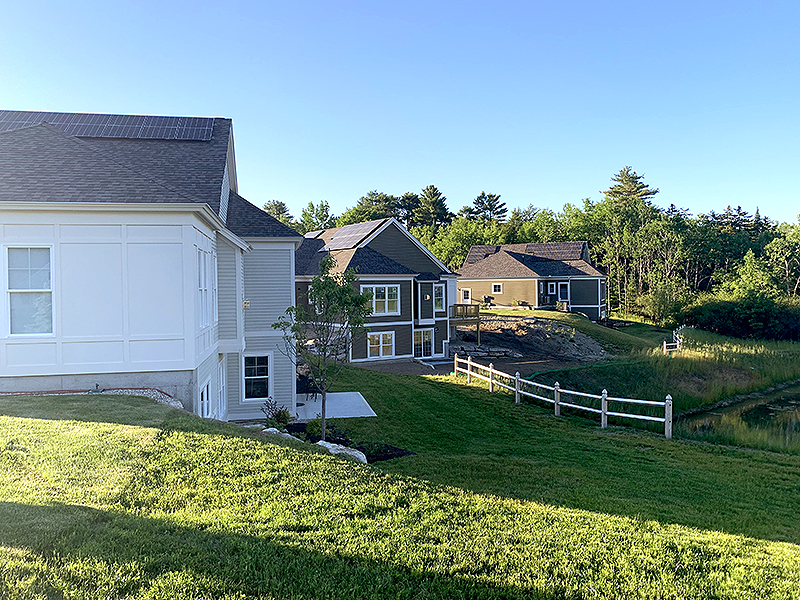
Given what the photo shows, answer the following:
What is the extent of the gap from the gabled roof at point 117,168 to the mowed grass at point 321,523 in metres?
3.91

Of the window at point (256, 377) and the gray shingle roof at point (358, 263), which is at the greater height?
the gray shingle roof at point (358, 263)

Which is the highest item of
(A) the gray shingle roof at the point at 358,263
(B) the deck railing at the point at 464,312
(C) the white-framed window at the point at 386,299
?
(A) the gray shingle roof at the point at 358,263

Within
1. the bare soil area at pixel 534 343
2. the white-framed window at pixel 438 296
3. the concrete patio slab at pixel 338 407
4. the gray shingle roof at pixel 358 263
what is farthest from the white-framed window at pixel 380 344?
the concrete patio slab at pixel 338 407

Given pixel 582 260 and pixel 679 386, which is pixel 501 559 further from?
pixel 582 260

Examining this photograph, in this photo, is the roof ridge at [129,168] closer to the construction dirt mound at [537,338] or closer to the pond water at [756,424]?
Answer: the pond water at [756,424]

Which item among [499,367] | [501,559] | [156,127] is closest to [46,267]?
[156,127]

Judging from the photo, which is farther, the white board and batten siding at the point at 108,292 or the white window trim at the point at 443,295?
the white window trim at the point at 443,295

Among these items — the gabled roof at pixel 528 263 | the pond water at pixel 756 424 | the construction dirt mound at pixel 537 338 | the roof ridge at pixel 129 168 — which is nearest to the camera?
the roof ridge at pixel 129 168

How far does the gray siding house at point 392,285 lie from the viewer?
3198 centimetres

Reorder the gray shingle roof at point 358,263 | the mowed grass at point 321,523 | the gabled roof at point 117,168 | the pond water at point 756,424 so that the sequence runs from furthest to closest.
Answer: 1. the gray shingle roof at point 358,263
2. the pond water at point 756,424
3. the gabled roof at point 117,168
4. the mowed grass at point 321,523

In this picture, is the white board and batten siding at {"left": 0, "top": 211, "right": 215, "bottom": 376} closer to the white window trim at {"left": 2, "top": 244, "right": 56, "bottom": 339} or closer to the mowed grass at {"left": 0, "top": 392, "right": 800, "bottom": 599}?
the white window trim at {"left": 2, "top": 244, "right": 56, "bottom": 339}

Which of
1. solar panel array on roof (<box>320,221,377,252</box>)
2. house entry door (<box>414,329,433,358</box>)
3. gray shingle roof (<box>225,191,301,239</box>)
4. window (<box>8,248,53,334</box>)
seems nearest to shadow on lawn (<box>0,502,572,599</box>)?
window (<box>8,248,53,334</box>)

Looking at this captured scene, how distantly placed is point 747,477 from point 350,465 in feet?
26.8

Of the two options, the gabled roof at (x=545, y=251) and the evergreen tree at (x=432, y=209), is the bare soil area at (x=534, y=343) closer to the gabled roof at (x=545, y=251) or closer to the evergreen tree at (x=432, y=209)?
the gabled roof at (x=545, y=251)
